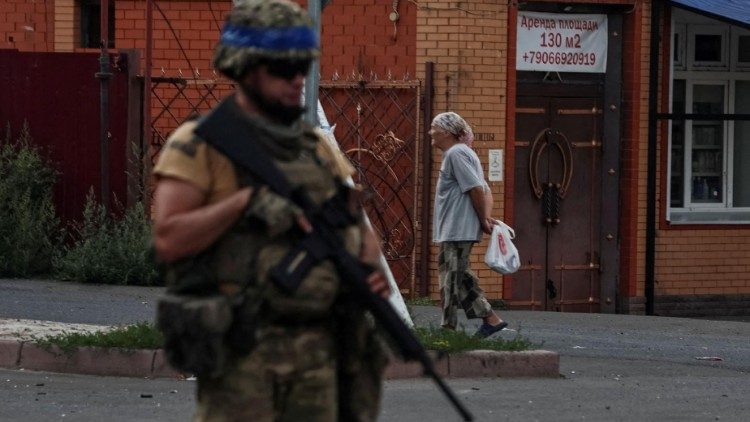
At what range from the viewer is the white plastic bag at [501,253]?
416 inches

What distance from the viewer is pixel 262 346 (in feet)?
13.1

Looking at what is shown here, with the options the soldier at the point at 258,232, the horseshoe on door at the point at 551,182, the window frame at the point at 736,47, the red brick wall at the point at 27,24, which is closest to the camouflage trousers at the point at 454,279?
the horseshoe on door at the point at 551,182

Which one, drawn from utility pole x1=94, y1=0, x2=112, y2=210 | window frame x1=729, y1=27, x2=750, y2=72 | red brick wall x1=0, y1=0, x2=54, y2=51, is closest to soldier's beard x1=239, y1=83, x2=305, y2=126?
utility pole x1=94, y1=0, x2=112, y2=210

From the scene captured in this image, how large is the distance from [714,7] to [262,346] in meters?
10.5

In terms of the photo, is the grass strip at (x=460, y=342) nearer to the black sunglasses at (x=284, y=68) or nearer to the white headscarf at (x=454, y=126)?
the white headscarf at (x=454, y=126)

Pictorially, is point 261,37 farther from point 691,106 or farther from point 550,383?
point 691,106

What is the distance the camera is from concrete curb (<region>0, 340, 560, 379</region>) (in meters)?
9.26

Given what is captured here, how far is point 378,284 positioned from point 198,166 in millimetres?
565

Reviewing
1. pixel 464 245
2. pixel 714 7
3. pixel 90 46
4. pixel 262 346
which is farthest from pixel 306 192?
pixel 90 46

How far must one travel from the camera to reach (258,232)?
13.1 ft

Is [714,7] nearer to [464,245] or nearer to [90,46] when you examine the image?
[464,245]

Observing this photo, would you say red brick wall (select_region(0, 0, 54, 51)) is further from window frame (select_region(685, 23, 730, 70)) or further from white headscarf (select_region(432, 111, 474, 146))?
white headscarf (select_region(432, 111, 474, 146))

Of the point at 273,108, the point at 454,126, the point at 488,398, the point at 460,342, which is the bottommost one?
the point at 488,398

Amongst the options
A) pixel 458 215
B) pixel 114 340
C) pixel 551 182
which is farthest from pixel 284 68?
pixel 551 182
